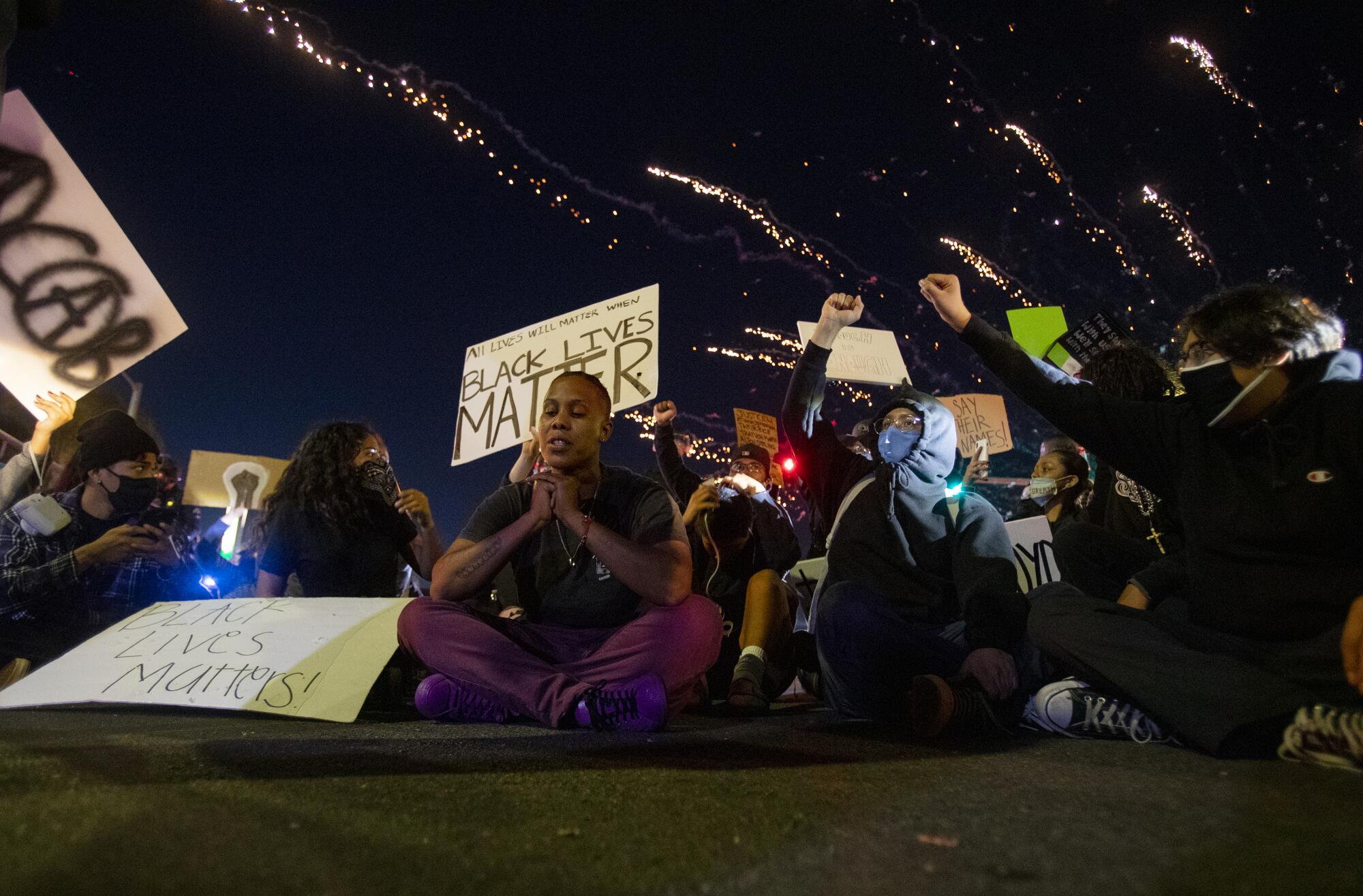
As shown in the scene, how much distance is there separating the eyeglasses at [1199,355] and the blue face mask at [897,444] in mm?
1069

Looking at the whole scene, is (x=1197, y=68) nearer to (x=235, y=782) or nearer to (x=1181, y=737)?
(x=1181, y=737)

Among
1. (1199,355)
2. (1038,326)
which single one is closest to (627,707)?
(1199,355)

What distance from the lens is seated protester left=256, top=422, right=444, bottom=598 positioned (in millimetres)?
3904

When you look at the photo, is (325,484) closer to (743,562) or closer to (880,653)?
(743,562)

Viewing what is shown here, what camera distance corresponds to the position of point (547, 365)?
530 centimetres

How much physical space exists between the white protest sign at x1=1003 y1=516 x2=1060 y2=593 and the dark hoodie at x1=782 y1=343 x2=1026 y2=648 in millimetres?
1453

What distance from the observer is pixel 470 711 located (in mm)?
2738

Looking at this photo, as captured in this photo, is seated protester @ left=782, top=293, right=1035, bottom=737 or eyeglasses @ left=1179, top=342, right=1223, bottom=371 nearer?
eyeglasses @ left=1179, top=342, right=1223, bottom=371

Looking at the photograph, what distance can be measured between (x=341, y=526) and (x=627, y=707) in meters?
2.18

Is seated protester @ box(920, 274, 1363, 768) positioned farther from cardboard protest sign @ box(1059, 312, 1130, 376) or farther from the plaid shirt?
the plaid shirt

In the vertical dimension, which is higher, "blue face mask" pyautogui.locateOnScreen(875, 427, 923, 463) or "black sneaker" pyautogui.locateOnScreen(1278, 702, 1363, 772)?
"blue face mask" pyautogui.locateOnScreen(875, 427, 923, 463)

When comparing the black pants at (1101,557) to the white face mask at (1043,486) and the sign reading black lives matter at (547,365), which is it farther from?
the sign reading black lives matter at (547,365)

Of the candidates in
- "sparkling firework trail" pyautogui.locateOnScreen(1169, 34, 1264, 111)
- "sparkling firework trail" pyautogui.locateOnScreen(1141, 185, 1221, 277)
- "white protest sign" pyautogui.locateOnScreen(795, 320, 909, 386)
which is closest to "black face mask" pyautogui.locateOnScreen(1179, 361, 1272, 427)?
"white protest sign" pyautogui.locateOnScreen(795, 320, 909, 386)

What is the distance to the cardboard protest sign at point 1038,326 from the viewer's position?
530 cm
